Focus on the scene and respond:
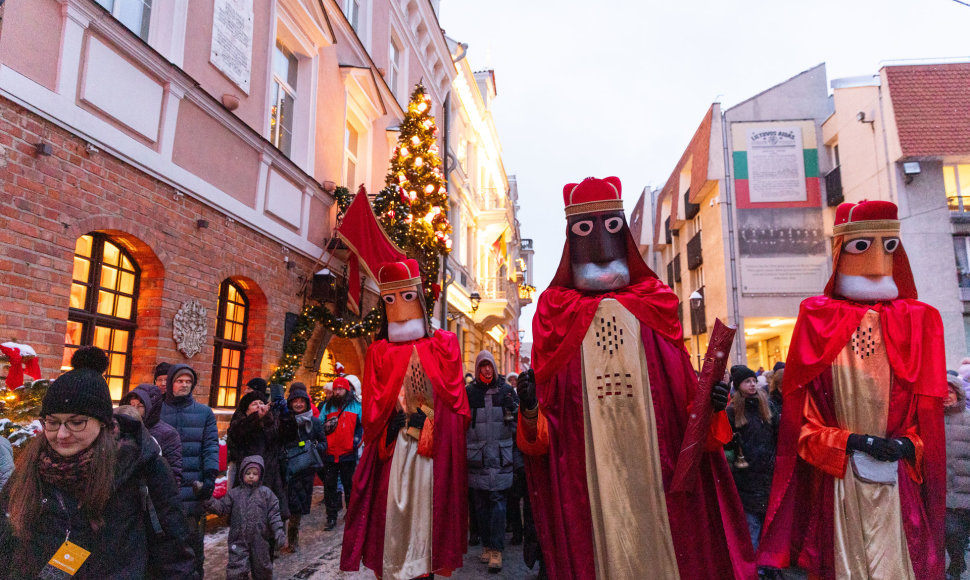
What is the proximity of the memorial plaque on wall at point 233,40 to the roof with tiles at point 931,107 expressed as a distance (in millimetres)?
21067

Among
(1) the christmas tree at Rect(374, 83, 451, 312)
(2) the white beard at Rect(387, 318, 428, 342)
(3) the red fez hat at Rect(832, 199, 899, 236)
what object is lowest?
(2) the white beard at Rect(387, 318, 428, 342)

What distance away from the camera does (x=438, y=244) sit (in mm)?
11617

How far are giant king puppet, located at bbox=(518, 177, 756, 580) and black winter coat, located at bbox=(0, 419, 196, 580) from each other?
1.74 m

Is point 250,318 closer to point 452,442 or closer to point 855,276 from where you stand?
point 452,442

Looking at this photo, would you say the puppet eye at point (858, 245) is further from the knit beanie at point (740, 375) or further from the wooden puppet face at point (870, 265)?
the knit beanie at point (740, 375)

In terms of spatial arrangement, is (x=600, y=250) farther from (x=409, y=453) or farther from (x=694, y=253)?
(x=694, y=253)

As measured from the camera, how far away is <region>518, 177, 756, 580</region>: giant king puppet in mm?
2990

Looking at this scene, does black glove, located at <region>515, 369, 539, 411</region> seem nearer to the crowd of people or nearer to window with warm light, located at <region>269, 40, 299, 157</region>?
the crowd of people

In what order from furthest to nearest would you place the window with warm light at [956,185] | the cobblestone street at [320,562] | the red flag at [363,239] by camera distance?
1. the window with warm light at [956,185]
2. the red flag at [363,239]
3. the cobblestone street at [320,562]

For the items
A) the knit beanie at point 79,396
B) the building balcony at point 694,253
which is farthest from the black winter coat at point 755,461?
the building balcony at point 694,253

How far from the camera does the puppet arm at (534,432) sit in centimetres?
331

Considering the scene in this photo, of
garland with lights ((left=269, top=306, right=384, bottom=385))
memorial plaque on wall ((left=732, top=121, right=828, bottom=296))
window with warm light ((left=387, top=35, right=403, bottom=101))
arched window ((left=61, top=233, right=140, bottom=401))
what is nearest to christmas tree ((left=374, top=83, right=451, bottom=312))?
garland with lights ((left=269, top=306, right=384, bottom=385))

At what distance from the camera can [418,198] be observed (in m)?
11.4

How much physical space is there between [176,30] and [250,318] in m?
3.77
